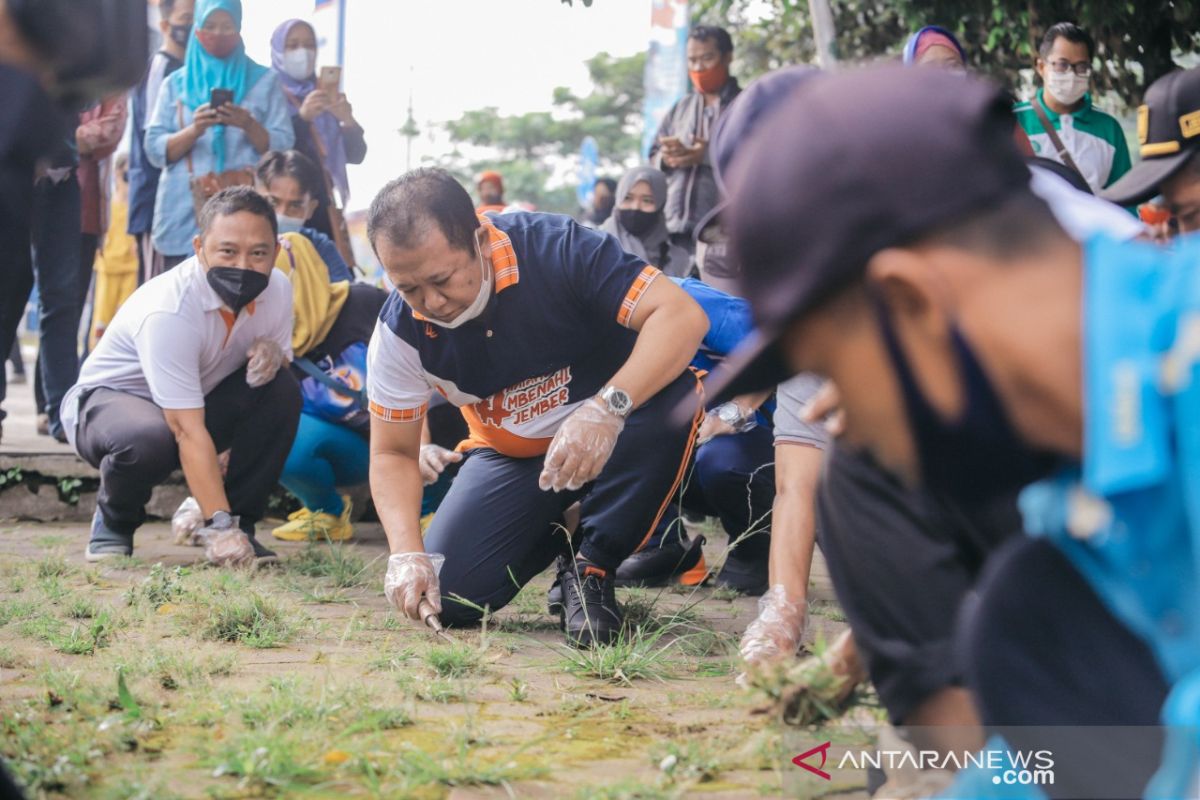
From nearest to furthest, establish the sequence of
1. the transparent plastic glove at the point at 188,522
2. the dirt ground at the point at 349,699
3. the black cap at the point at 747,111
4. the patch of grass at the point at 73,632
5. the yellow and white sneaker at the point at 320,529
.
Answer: the dirt ground at the point at 349,699
the black cap at the point at 747,111
the patch of grass at the point at 73,632
the transparent plastic glove at the point at 188,522
the yellow and white sneaker at the point at 320,529

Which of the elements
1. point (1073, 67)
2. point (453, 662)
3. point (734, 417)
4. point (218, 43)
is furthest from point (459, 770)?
point (218, 43)

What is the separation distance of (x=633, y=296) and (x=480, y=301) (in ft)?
1.38

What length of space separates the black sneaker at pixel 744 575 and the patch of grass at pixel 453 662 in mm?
1390

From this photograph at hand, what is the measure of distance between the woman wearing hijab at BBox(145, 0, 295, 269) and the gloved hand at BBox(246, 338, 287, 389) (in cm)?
148

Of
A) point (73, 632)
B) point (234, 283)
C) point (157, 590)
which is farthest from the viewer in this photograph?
point (234, 283)

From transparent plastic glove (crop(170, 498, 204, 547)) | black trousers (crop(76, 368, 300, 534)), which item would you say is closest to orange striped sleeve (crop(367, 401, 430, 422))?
black trousers (crop(76, 368, 300, 534))

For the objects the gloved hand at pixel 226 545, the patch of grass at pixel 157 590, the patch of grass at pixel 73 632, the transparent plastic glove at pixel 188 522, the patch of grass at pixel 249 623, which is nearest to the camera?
the patch of grass at pixel 73 632

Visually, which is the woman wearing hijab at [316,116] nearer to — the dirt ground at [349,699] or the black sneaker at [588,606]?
the dirt ground at [349,699]

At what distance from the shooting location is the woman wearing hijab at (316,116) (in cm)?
646

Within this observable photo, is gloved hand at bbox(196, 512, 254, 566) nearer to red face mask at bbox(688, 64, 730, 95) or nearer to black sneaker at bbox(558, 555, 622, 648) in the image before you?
black sneaker at bbox(558, 555, 622, 648)

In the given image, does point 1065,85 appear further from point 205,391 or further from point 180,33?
point 180,33

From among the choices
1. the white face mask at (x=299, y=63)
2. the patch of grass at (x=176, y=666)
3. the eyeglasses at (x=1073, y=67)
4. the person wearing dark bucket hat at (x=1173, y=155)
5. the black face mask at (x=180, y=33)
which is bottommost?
the patch of grass at (x=176, y=666)

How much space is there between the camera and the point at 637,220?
6.74 m

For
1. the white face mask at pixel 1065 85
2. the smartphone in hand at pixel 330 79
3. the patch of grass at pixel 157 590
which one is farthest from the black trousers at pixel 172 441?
the white face mask at pixel 1065 85
